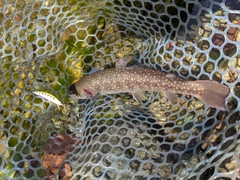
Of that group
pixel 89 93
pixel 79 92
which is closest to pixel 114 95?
pixel 89 93

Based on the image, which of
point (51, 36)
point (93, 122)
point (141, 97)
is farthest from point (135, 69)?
point (51, 36)

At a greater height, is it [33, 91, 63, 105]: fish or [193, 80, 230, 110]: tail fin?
[193, 80, 230, 110]: tail fin

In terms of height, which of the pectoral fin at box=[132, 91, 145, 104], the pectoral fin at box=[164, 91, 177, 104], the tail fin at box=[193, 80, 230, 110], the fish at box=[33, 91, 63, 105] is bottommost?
the fish at box=[33, 91, 63, 105]

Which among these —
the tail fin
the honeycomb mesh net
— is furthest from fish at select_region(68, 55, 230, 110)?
the honeycomb mesh net

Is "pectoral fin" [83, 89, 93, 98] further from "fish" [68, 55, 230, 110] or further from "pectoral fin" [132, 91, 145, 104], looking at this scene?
"pectoral fin" [132, 91, 145, 104]

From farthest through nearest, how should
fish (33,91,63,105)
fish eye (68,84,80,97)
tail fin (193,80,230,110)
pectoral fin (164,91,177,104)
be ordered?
fish eye (68,84,80,97) → fish (33,91,63,105) → pectoral fin (164,91,177,104) → tail fin (193,80,230,110)

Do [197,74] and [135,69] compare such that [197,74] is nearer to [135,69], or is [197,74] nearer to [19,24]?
[135,69]
